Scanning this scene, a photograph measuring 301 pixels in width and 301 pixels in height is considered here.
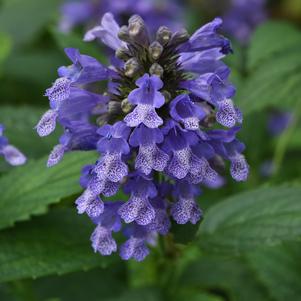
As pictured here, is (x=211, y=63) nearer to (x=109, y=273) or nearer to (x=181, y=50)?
(x=181, y=50)

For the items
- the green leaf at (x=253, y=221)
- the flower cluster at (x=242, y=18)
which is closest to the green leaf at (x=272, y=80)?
the green leaf at (x=253, y=221)

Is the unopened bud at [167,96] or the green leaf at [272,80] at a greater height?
the unopened bud at [167,96]

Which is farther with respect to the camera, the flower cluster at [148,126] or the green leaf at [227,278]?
the green leaf at [227,278]

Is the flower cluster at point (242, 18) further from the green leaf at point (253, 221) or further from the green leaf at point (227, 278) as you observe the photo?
the green leaf at point (253, 221)

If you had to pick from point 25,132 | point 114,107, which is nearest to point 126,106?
point 114,107

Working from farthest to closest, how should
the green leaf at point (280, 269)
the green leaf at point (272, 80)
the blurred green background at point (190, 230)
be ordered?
the green leaf at point (272, 80) → the green leaf at point (280, 269) → the blurred green background at point (190, 230)

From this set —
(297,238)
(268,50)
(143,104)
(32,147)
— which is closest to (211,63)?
(143,104)
